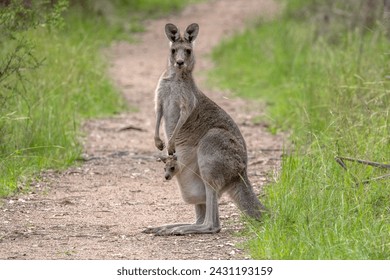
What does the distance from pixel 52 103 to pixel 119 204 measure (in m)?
2.48

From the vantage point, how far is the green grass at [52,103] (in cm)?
848

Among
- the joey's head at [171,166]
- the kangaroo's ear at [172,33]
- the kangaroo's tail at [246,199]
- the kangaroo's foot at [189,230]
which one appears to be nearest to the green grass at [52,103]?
the joey's head at [171,166]

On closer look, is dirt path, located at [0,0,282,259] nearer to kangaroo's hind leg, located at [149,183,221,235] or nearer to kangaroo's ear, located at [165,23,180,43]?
kangaroo's hind leg, located at [149,183,221,235]

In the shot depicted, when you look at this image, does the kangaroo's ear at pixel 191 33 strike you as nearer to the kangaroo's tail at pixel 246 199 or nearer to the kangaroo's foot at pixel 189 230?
the kangaroo's tail at pixel 246 199

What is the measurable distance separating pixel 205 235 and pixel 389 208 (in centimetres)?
136

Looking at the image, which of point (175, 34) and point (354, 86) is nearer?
point (175, 34)

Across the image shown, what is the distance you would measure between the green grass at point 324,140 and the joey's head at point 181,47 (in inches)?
45.8

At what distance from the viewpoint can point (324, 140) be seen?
8.44 meters

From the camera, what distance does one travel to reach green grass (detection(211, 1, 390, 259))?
5969 mm

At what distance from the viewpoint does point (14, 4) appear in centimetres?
858

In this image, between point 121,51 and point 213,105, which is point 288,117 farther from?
point 121,51

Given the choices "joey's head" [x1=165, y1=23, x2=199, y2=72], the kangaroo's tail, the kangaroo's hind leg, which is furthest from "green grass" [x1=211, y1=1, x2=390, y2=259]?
"joey's head" [x1=165, y1=23, x2=199, y2=72]

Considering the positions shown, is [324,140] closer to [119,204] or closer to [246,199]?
[246,199]

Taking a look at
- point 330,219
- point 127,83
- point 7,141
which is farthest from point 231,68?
point 330,219
